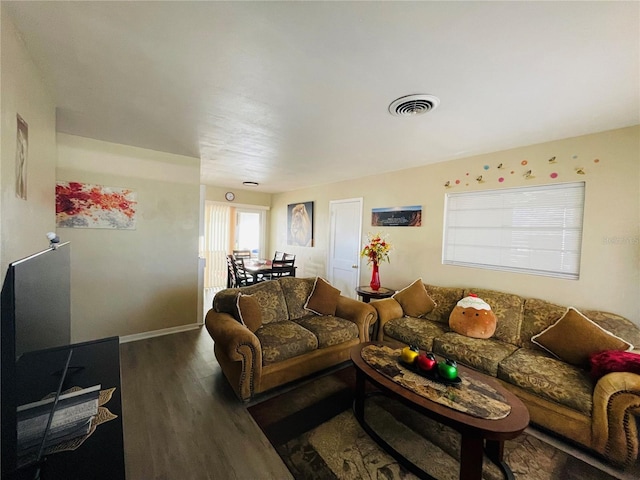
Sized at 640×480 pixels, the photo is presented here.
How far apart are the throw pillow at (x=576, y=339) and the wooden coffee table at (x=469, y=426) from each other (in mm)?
933

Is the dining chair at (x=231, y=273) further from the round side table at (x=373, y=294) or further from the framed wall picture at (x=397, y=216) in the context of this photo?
the framed wall picture at (x=397, y=216)

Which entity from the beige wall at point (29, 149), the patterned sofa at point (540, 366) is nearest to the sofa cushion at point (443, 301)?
the patterned sofa at point (540, 366)

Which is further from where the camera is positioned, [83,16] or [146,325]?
[146,325]

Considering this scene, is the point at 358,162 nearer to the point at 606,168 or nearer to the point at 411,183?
the point at 411,183

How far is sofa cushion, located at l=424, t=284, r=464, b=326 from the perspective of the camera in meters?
3.04

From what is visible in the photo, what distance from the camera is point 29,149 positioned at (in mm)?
1669

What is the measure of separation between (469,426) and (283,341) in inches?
59.8

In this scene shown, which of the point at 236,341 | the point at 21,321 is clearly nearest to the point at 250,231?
the point at 236,341

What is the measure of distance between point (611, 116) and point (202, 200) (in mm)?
4627

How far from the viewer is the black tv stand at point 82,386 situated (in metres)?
0.82

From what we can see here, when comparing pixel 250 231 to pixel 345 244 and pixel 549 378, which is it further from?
pixel 549 378

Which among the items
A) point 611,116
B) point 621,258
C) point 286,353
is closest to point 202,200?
point 286,353

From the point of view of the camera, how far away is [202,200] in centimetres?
397

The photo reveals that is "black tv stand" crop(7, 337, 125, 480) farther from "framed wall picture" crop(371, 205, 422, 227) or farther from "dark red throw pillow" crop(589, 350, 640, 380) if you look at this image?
"framed wall picture" crop(371, 205, 422, 227)
